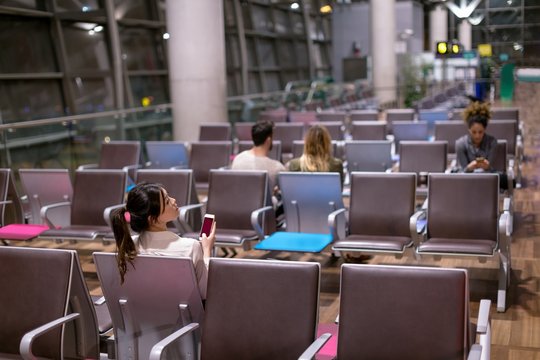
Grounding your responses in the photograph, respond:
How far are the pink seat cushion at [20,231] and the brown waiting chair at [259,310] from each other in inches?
124

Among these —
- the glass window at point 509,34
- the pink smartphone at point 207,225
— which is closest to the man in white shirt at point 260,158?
the pink smartphone at point 207,225

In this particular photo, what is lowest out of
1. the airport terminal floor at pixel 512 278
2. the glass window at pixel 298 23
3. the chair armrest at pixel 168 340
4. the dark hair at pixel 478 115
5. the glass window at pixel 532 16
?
the airport terminal floor at pixel 512 278

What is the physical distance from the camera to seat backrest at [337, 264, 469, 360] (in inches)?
116

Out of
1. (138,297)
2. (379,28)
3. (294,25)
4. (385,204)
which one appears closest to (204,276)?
(138,297)

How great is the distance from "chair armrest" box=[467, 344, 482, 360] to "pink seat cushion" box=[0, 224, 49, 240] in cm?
407

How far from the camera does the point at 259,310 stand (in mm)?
3201

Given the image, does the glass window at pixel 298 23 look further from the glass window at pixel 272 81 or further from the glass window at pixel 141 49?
the glass window at pixel 141 49

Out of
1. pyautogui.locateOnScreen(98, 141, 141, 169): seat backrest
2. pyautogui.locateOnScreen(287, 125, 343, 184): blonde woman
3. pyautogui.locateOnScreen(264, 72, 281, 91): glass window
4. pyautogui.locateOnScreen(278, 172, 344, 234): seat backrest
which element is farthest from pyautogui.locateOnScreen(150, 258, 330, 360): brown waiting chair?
pyautogui.locateOnScreen(264, 72, 281, 91): glass window

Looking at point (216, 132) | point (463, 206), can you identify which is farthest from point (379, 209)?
point (216, 132)

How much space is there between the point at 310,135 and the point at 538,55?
6.31m

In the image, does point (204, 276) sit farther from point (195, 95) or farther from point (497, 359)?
point (195, 95)

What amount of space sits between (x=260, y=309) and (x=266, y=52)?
22513 mm

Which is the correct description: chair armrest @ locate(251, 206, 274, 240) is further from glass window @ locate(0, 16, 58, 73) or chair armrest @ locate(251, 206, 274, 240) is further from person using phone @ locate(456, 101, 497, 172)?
glass window @ locate(0, 16, 58, 73)

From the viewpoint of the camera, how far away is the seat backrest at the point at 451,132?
30.0 ft
